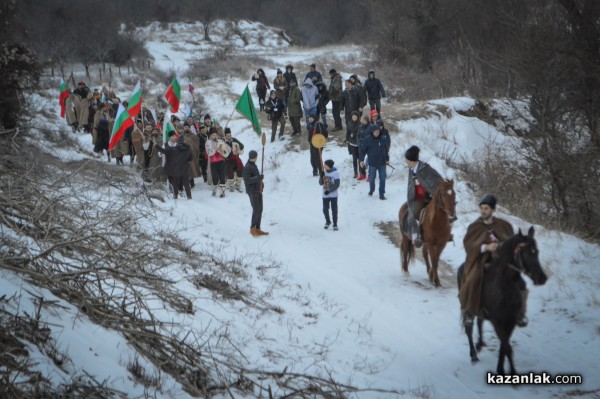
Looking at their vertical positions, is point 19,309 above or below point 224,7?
below

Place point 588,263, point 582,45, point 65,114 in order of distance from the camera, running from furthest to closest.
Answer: point 65,114 < point 582,45 < point 588,263

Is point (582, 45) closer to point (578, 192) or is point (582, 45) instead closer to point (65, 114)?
point (578, 192)

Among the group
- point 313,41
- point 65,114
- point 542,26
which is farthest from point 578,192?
Answer: point 313,41

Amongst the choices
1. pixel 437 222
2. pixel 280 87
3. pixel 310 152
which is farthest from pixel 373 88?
pixel 437 222

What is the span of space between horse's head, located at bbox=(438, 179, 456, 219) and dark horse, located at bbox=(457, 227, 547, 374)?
2.19 metres

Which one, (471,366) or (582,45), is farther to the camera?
(582,45)

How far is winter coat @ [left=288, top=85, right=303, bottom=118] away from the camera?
19.2 meters

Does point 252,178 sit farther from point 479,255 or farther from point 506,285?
point 506,285

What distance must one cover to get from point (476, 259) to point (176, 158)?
10.6m

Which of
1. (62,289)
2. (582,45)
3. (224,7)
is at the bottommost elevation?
(62,289)

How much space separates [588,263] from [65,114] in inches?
969

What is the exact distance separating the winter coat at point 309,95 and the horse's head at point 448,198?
11.6 m

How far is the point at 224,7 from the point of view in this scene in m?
73.2

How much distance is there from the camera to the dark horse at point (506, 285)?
212 inches
